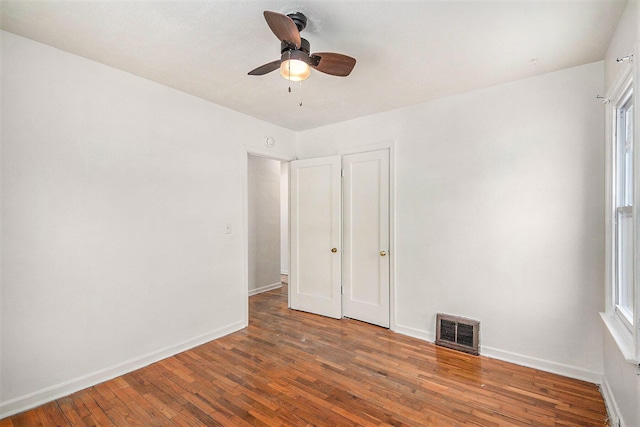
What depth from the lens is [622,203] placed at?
208cm

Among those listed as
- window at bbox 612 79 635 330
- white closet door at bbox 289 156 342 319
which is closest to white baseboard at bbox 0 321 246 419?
white closet door at bbox 289 156 342 319

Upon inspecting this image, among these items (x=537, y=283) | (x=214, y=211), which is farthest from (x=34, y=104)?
(x=537, y=283)

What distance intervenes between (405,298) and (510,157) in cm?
183

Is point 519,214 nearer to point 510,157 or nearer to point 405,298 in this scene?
point 510,157

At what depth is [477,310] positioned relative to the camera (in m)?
2.95

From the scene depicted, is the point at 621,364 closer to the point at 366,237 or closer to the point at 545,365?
the point at 545,365

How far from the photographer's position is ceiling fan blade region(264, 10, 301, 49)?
4.91ft

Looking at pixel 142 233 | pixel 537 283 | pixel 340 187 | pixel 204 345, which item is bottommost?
pixel 204 345

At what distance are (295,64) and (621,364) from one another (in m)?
2.80

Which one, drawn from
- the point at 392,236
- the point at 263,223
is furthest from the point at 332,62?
the point at 263,223

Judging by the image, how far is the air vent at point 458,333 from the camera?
2.89 m

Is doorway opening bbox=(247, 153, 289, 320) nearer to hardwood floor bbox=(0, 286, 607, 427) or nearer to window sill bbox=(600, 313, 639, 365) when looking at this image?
hardwood floor bbox=(0, 286, 607, 427)

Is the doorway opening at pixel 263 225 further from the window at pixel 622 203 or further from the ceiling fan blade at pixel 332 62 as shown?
the window at pixel 622 203

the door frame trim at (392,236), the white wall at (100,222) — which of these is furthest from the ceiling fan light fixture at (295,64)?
the door frame trim at (392,236)
